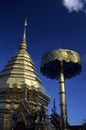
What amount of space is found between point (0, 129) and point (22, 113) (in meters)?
4.05

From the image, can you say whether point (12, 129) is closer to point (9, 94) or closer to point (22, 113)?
point (22, 113)

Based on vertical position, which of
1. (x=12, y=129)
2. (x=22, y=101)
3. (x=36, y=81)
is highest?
(x=36, y=81)

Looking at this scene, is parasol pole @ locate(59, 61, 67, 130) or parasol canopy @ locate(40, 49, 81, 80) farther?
parasol canopy @ locate(40, 49, 81, 80)

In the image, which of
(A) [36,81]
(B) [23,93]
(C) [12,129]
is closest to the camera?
(C) [12,129]

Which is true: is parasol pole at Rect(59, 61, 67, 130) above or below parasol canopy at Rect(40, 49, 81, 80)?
below

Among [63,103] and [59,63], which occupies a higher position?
[59,63]

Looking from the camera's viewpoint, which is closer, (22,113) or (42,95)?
(22,113)

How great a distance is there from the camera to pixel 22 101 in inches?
1790

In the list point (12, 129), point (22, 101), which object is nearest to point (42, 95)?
point (22, 101)

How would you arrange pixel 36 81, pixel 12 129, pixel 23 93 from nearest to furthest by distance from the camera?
pixel 12 129, pixel 23 93, pixel 36 81

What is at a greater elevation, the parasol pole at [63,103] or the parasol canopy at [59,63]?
the parasol canopy at [59,63]

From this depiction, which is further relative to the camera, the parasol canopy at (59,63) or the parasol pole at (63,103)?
the parasol canopy at (59,63)

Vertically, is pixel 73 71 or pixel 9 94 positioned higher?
pixel 73 71

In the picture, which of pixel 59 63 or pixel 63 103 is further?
pixel 59 63
